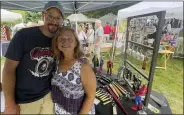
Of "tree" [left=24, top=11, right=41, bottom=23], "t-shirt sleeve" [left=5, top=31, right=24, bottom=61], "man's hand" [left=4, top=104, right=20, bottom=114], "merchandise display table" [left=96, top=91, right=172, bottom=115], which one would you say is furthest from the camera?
"tree" [left=24, top=11, right=41, bottom=23]

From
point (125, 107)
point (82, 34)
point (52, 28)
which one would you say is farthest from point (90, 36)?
point (52, 28)

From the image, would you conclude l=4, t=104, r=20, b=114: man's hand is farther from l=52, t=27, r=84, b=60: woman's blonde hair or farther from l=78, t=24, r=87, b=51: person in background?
l=78, t=24, r=87, b=51: person in background

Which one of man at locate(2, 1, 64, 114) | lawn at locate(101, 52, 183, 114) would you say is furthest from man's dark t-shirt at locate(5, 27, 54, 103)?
lawn at locate(101, 52, 183, 114)

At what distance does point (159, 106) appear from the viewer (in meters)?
1.87

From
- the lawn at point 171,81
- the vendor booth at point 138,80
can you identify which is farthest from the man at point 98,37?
the vendor booth at point 138,80

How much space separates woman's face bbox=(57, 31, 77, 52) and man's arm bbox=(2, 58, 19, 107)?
0.28m

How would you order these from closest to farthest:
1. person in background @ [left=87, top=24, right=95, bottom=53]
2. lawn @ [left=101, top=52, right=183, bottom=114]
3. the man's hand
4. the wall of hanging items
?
the man's hand < the wall of hanging items < lawn @ [left=101, top=52, right=183, bottom=114] < person in background @ [left=87, top=24, right=95, bottom=53]

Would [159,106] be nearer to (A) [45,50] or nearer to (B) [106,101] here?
(B) [106,101]

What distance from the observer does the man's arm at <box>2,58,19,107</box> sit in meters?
0.95

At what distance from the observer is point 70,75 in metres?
0.95

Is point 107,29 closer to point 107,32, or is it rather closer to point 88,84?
point 107,32

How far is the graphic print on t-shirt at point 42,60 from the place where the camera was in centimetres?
96

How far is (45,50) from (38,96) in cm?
32

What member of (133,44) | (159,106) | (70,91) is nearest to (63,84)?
(70,91)
